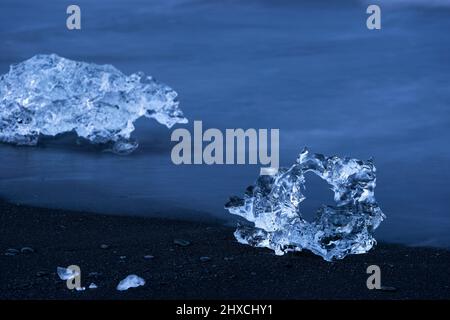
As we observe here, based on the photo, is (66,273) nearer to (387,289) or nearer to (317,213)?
(317,213)

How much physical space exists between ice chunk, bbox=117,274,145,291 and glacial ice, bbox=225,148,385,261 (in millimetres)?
799

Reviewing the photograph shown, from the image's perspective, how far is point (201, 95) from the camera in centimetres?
976

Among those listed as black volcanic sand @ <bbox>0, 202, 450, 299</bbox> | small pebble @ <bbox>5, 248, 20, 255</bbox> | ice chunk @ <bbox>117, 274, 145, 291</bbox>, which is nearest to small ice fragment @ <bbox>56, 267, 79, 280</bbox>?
black volcanic sand @ <bbox>0, 202, 450, 299</bbox>

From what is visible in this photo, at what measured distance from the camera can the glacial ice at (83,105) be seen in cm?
762

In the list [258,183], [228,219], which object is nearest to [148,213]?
[228,219]

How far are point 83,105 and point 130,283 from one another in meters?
3.46

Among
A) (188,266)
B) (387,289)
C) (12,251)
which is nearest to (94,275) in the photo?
(188,266)

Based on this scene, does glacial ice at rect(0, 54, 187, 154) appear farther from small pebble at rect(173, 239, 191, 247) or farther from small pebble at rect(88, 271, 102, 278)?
small pebble at rect(88, 271, 102, 278)

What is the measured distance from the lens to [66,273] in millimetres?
4539

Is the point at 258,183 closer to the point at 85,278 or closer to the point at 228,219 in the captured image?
the point at 228,219

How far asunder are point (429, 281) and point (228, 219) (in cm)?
151

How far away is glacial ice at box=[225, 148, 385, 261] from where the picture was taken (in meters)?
4.95

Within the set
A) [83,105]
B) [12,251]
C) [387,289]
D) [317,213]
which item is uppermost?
[83,105]

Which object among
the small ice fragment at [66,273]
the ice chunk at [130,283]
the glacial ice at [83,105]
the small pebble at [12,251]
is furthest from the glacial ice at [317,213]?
the glacial ice at [83,105]
